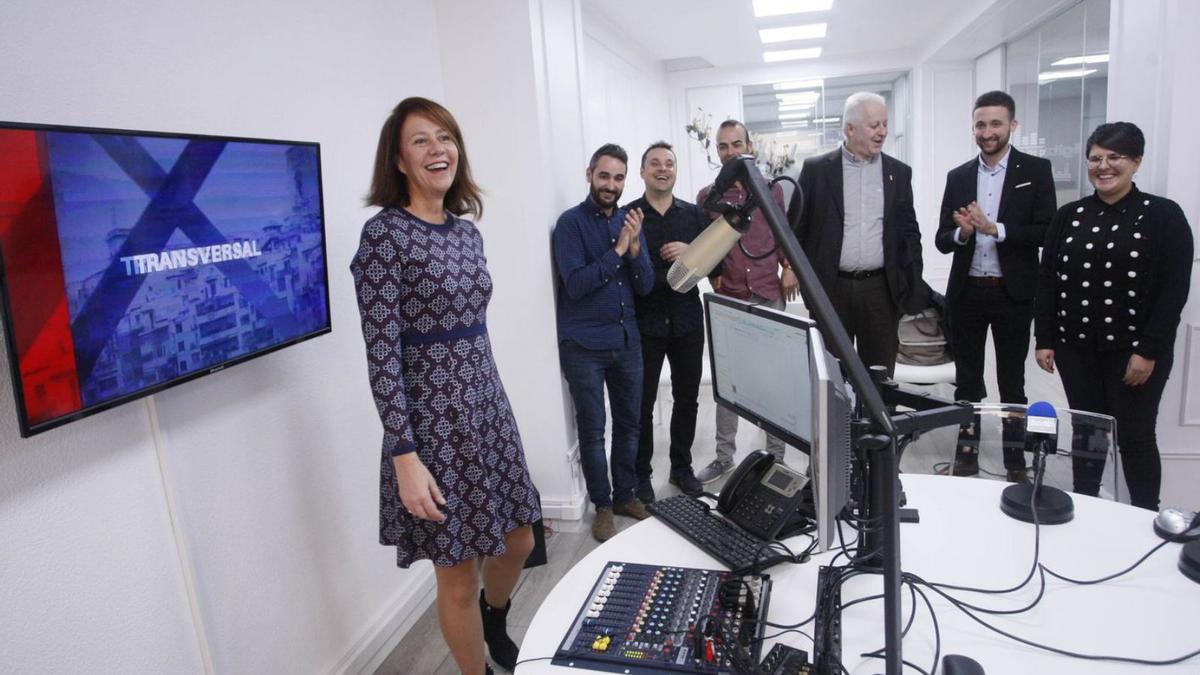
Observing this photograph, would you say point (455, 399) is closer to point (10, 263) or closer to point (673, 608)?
point (673, 608)

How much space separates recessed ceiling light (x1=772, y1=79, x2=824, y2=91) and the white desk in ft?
22.0

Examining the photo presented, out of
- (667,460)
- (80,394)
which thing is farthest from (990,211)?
(80,394)

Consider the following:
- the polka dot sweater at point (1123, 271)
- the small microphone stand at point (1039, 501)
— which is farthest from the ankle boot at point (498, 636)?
the polka dot sweater at point (1123, 271)

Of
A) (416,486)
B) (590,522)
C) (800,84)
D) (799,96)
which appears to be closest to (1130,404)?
(590,522)

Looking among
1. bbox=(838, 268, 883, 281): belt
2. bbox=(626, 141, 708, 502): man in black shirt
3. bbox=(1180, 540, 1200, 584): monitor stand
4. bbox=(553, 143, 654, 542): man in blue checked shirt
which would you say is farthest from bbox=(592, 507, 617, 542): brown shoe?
bbox=(1180, 540, 1200, 584): monitor stand

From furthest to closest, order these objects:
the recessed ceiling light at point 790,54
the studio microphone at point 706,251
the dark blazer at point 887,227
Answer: the recessed ceiling light at point 790,54
the dark blazer at point 887,227
the studio microphone at point 706,251

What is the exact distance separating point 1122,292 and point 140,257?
2.85m

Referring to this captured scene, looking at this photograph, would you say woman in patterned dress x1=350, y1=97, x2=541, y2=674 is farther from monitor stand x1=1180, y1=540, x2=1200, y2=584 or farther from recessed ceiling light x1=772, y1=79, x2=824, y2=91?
recessed ceiling light x1=772, y1=79, x2=824, y2=91

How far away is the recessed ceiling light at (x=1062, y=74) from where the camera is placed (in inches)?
163

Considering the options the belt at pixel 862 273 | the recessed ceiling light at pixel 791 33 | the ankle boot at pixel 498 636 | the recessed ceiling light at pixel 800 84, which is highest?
the recessed ceiling light at pixel 791 33

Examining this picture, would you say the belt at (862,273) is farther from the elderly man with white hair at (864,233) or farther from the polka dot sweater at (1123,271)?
the polka dot sweater at (1123,271)

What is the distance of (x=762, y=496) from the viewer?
1438 millimetres

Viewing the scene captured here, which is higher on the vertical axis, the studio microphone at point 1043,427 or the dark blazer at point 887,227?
the dark blazer at point 887,227

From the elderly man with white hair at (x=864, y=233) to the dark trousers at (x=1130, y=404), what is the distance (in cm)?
66
